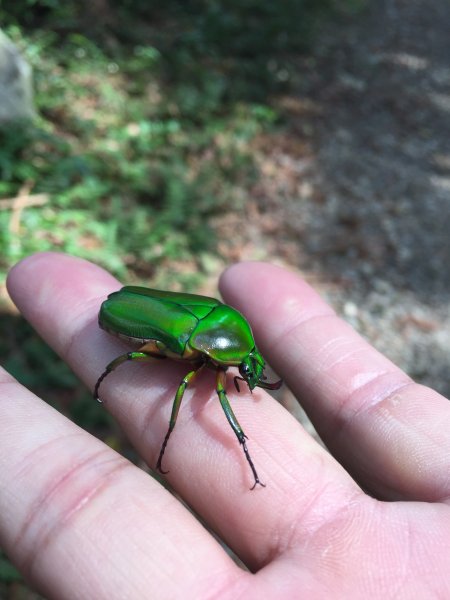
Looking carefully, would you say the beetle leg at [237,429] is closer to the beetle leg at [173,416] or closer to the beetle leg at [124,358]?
the beetle leg at [173,416]

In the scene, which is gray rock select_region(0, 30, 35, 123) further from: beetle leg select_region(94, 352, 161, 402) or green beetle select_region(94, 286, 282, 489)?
beetle leg select_region(94, 352, 161, 402)

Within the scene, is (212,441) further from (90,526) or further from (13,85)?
(13,85)

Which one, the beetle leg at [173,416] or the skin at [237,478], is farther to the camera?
the beetle leg at [173,416]

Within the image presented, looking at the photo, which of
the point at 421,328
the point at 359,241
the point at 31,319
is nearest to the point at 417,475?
the point at 31,319

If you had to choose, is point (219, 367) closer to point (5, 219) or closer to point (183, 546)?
point (183, 546)

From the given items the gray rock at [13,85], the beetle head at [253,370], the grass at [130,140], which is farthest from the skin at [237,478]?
the gray rock at [13,85]

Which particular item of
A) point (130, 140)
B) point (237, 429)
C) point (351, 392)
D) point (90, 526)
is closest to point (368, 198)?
point (130, 140)

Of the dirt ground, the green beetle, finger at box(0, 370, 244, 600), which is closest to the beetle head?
the green beetle
